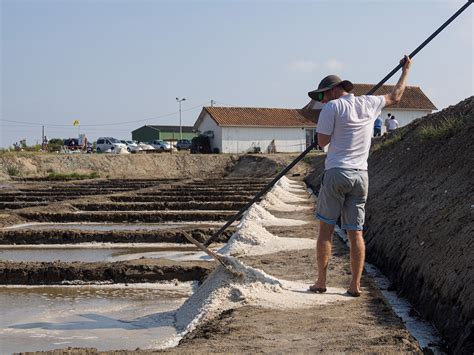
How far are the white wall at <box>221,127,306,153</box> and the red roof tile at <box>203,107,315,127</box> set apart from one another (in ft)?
1.18

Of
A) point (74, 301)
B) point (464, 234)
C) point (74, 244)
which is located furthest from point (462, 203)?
point (74, 244)

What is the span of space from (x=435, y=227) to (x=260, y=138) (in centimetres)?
4064

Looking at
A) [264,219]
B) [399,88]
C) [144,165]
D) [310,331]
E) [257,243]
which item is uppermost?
[399,88]

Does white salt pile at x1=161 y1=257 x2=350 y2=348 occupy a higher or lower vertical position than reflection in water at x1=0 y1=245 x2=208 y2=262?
higher

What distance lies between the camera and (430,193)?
7508mm

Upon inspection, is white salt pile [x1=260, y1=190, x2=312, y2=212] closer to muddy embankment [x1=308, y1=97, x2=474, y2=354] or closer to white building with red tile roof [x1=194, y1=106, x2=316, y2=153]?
muddy embankment [x1=308, y1=97, x2=474, y2=354]

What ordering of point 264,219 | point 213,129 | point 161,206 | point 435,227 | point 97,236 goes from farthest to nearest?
point 213,129
point 161,206
point 264,219
point 97,236
point 435,227

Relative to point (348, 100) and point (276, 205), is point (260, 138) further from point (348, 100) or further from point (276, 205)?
point (348, 100)

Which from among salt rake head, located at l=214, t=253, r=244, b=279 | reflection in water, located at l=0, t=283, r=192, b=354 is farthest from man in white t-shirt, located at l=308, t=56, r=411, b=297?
reflection in water, located at l=0, t=283, r=192, b=354

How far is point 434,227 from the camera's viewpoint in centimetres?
611

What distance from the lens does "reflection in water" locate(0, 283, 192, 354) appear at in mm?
4566

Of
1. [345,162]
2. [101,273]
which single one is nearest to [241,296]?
[345,162]

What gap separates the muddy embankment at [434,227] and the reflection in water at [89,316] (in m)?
1.91

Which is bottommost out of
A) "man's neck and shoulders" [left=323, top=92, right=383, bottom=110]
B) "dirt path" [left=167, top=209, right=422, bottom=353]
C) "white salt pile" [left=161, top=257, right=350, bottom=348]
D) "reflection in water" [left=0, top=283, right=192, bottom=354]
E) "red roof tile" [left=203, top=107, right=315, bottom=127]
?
"reflection in water" [left=0, top=283, right=192, bottom=354]
